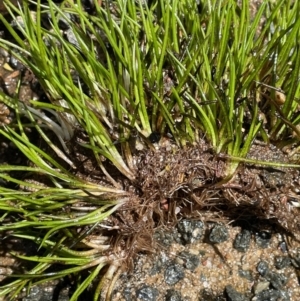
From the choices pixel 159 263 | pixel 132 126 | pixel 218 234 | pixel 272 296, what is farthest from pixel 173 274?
pixel 132 126

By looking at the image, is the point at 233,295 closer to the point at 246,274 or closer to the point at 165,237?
the point at 246,274

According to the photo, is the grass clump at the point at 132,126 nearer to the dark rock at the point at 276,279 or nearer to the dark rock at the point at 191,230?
the dark rock at the point at 191,230

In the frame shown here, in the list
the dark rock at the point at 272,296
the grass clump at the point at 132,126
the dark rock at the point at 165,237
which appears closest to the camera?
the grass clump at the point at 132,126

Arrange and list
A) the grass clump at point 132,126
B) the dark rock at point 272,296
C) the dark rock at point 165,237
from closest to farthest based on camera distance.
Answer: the grass clump at point 132,126 < the dark rock at point 272,296 < the dark rock at point 165,237

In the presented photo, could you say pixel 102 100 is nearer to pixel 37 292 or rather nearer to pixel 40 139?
pixel 40 139

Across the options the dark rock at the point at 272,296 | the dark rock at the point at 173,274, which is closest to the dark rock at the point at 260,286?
the dark rock at the point at 272,296

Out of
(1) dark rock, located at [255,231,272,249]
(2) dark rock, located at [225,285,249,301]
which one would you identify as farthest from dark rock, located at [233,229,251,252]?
(2) dark rock, located at [225,285,249,301]

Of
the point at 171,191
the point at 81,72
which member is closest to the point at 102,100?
the point at 81,72
